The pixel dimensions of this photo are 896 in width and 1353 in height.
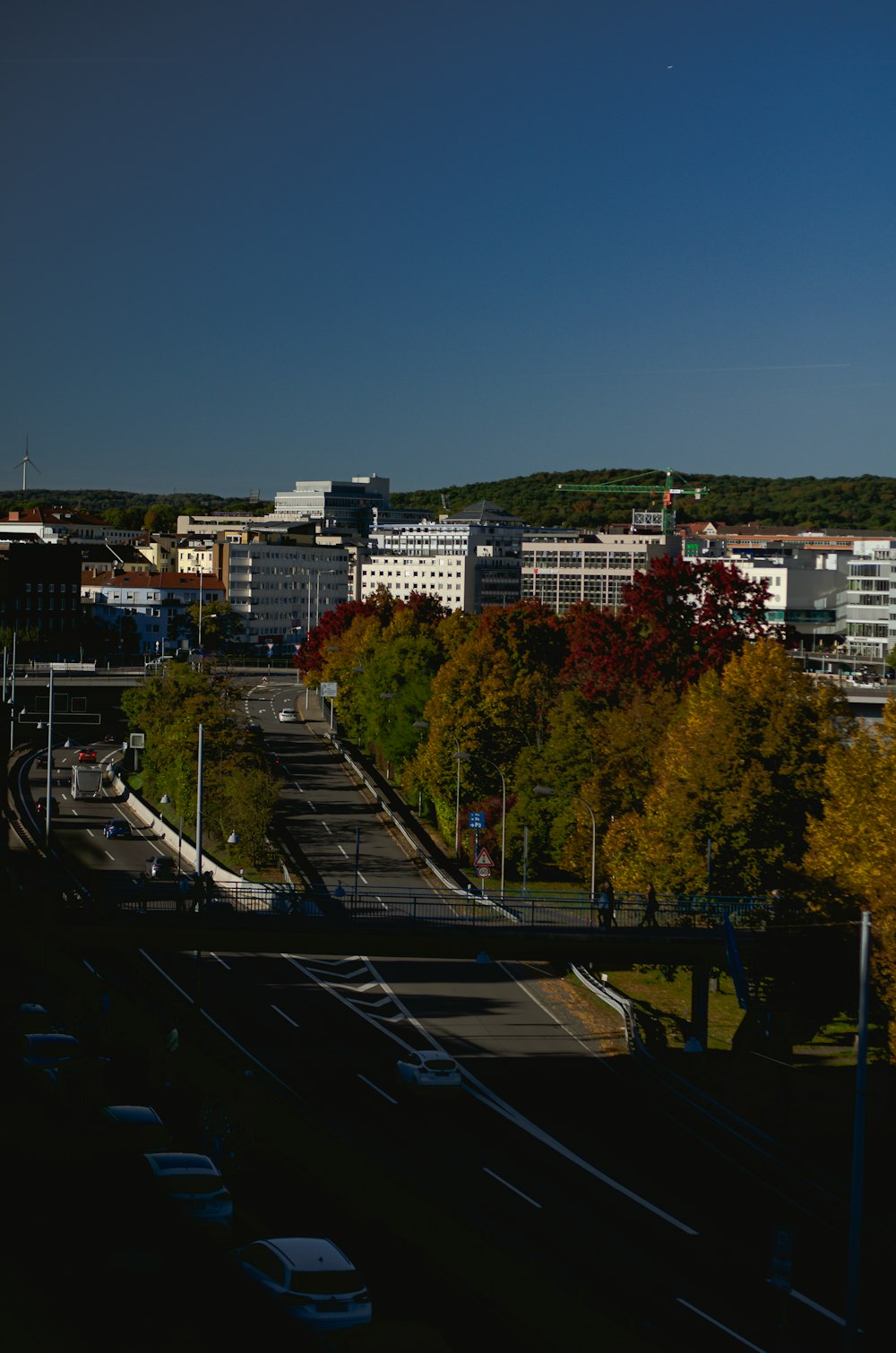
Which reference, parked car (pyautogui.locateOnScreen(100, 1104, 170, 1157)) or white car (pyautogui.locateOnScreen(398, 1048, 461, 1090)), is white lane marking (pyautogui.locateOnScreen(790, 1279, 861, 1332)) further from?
white car (pyautogui.locateOnScreen(398, 1048, 461, 1090))

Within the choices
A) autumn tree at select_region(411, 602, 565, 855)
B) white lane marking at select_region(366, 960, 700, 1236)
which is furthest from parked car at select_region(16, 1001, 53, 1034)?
autumn tree at select_region(411, 602, 565, 855)

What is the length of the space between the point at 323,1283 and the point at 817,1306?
6646 millimetres

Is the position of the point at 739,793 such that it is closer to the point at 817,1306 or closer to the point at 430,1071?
the point at 430,1071

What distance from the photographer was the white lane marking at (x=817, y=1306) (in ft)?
61.4

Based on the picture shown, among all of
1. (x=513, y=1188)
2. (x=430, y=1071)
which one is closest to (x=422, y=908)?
(x=430, y=1071)

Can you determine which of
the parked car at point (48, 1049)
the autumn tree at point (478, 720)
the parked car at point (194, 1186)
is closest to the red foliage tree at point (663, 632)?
the autumn tree at point (478, 720)

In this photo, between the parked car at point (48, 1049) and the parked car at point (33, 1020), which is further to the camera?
the parked car at point (33, 1020)

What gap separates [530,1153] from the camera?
25.1 metres

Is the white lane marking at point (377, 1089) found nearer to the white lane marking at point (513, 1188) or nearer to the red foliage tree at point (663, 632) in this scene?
the white lane marking at point (513, 1188)

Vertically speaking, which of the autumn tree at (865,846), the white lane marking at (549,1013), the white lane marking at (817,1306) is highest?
the autumn tree at (865,846)

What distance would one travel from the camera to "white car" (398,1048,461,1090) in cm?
2844

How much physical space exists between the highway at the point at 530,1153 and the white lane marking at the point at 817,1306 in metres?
0.03

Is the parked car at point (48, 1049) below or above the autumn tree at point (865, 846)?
below

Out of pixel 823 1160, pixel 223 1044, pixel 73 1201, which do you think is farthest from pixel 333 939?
pixel 73 1201
